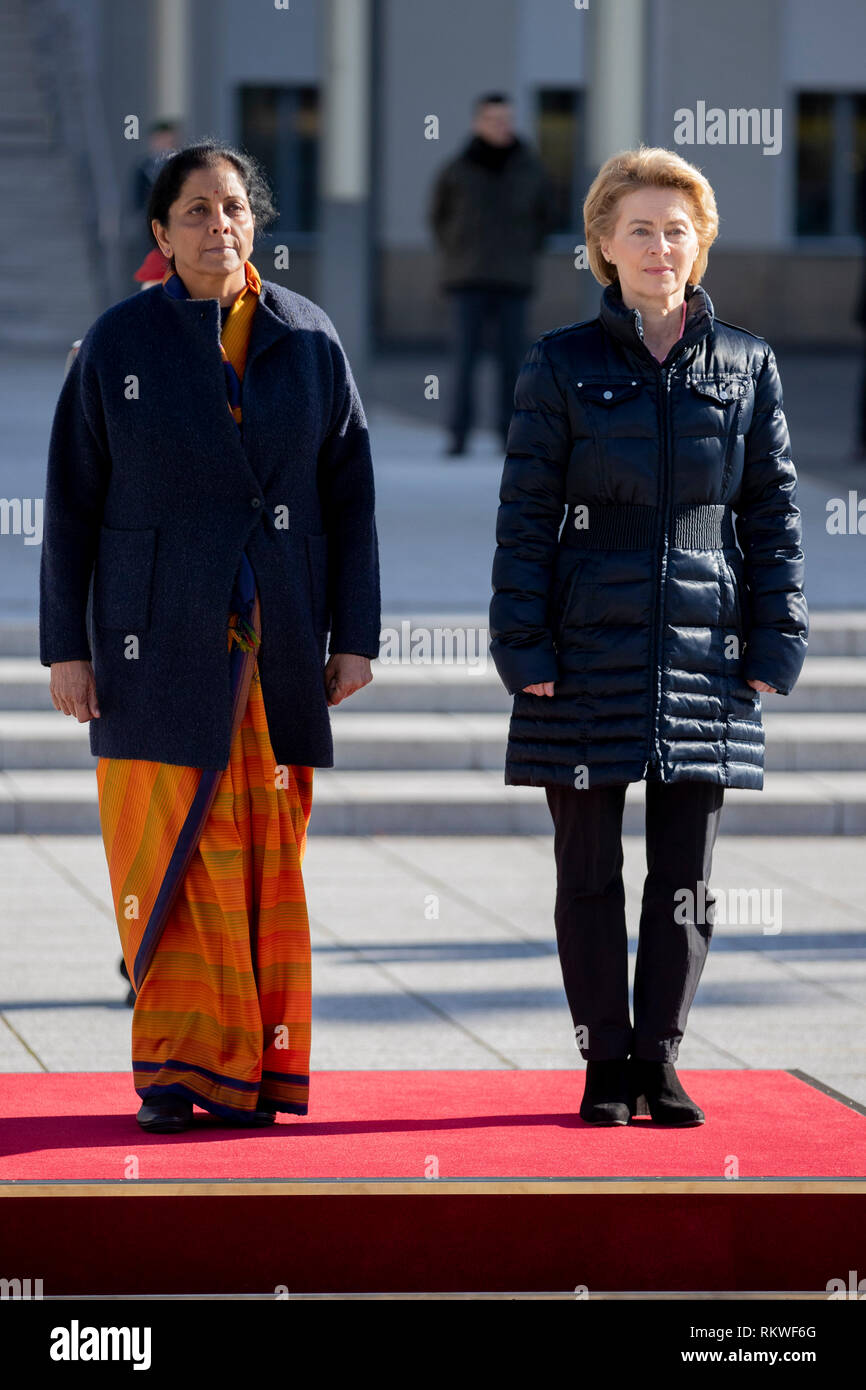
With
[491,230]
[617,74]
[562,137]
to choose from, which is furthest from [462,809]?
[562,137]

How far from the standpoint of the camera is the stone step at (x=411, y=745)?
8562 mm

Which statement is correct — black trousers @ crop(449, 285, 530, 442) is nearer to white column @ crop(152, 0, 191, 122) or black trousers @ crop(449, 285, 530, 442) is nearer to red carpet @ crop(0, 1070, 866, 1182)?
white column @ crop(152, 0, 191, 122)

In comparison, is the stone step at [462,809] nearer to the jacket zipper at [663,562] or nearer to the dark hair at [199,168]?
the jacket zipper at [663,562]

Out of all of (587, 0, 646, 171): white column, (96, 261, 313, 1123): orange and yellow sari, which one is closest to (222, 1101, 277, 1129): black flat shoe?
(96, 261, 313, 1123): orange and yellow sari

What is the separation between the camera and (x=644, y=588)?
4488 mm

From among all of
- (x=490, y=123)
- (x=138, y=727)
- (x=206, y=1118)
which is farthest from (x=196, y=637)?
(x=490, y=123)

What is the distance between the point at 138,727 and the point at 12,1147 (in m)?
0.81

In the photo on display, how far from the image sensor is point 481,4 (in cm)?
2700

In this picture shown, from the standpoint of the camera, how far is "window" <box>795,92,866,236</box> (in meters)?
28.2

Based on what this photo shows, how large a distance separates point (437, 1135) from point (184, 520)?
1260 millimetres

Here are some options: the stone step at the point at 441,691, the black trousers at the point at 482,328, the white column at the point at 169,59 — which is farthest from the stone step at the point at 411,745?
the white column at the point at 169,59

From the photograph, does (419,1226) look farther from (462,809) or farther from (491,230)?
(491,230)
